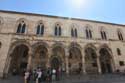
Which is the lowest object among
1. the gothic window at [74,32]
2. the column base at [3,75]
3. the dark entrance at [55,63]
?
the column base at [3,75]

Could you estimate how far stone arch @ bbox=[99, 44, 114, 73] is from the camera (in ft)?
64.3

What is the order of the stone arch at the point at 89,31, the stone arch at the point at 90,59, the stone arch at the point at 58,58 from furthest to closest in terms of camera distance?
1. the stone arch at the point at 89,31
2. the stone arch at the point at 90,59
3. the stone arch at the point at 58,58

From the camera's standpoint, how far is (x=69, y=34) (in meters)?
19.1

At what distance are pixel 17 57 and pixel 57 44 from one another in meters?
7.62

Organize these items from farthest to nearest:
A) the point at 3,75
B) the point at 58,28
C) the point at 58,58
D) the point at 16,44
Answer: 1. the point at 58,28
2. the point at 58,58
3. the point at 16,44
4. the point at 3,75

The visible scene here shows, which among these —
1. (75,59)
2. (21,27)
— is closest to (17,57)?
(21,27)

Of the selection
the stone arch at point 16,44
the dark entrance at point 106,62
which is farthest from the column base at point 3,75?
the dark entrance at point 106,62

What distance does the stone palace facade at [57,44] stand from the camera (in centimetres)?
1633

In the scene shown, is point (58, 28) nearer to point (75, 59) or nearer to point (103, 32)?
point (75, 59)

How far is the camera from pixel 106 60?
68.2 ft

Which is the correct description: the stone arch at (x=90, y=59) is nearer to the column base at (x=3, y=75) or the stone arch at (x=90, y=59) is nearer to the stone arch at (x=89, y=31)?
the stone arch at (x=89, y=31)

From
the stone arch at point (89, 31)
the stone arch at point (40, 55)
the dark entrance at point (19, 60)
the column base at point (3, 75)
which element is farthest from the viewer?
the stone arch at point (89, 31)

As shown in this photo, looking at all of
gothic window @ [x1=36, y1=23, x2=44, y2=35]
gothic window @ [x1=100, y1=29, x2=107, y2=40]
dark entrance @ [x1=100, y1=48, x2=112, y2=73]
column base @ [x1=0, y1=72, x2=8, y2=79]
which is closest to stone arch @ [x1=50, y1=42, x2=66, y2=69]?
gothic window @ [x1=36, y1=23, x2=44, y2=35]

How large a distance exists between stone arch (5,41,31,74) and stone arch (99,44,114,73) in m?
14.6
